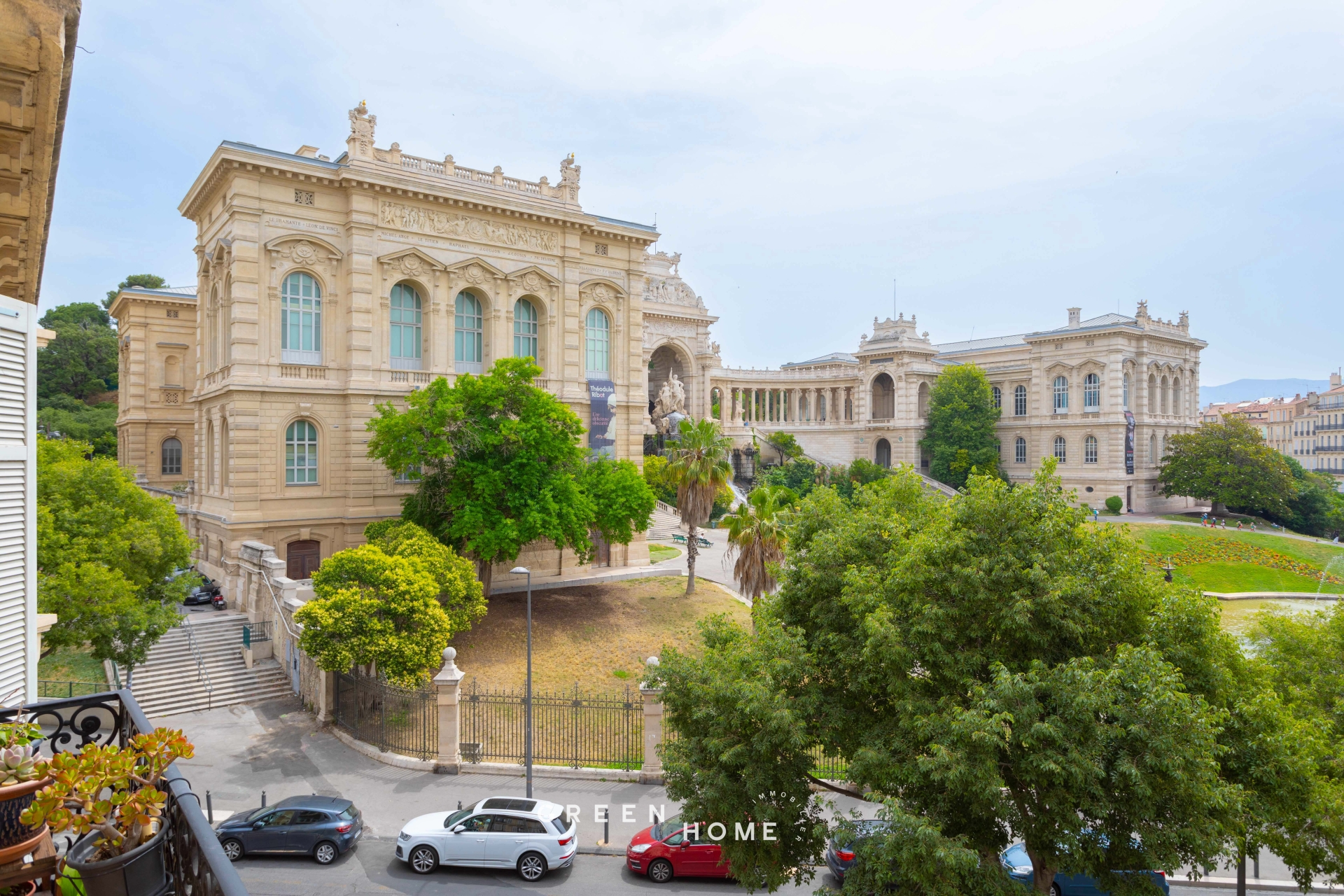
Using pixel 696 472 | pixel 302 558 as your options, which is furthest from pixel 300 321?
pixel 696 472

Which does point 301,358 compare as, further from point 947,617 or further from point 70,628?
point 947,617

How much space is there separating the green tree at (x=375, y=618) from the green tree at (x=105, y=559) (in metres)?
4.89

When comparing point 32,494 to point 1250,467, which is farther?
point 1250,467

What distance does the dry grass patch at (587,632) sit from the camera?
28.4 m

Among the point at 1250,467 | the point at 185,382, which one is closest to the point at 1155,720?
the point at 185,382

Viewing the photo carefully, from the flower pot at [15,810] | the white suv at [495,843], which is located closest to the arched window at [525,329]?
the white suv at [495,843]

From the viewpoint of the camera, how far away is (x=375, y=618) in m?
23.5

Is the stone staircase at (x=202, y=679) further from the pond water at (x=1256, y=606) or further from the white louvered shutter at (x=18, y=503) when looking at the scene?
the pond water at (x=1256, y=606)

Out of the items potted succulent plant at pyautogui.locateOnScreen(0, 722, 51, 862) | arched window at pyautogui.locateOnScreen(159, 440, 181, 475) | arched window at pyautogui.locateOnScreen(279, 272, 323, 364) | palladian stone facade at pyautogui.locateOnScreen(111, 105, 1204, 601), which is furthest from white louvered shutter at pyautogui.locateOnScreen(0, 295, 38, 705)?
arched window at pyautogui.locateOnScreen(159, 440, 181, 475)

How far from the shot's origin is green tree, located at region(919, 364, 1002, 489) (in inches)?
2987

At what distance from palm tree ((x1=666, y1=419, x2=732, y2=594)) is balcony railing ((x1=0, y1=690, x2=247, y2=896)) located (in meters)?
31.5

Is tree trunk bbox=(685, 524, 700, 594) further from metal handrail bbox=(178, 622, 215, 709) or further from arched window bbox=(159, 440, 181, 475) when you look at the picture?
arched window bbox=(159, 440, 181, 475)

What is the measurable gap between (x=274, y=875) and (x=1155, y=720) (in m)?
16.6

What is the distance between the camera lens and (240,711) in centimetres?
2608
